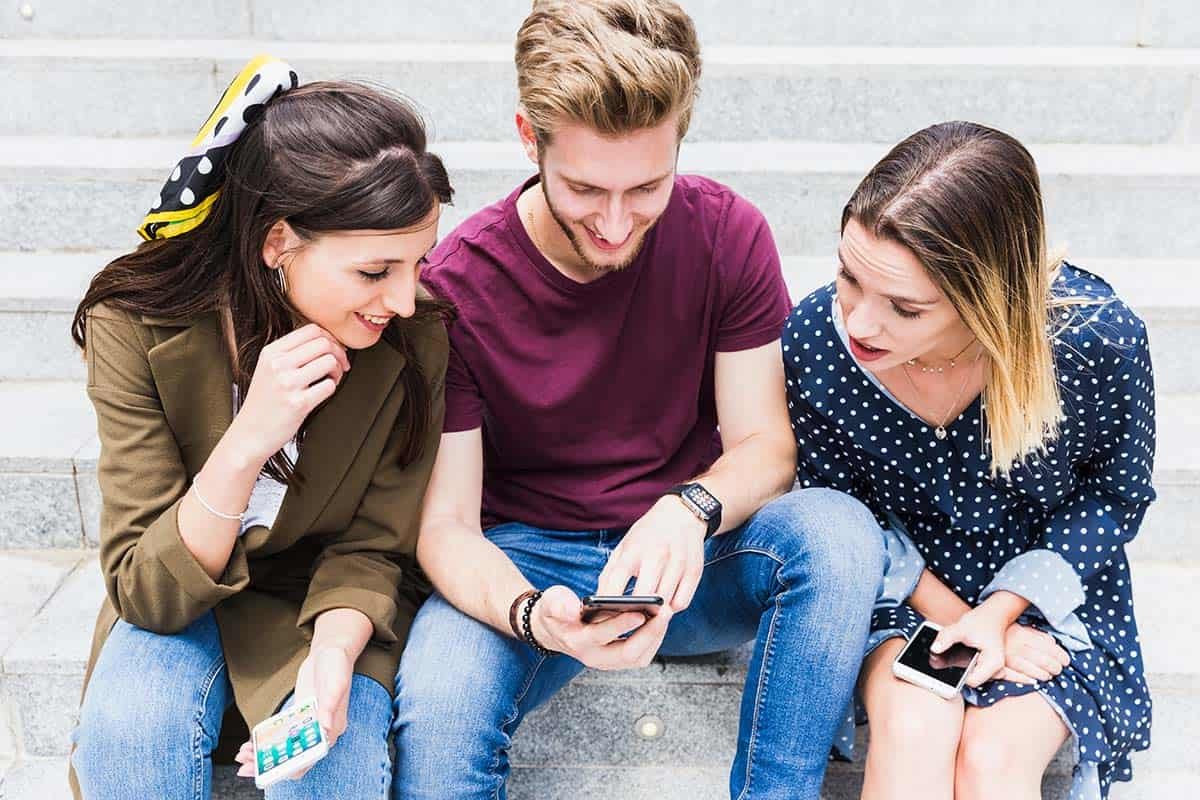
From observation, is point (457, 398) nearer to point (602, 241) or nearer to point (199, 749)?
point (602, 241)

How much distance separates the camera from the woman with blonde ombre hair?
150 centimetres

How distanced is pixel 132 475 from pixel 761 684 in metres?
0.89

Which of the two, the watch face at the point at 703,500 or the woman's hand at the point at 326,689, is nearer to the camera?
the woman's hand at the point at 326,689

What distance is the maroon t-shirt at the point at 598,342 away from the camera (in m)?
1.73

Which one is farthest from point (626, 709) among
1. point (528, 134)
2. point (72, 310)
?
point (72, 310)

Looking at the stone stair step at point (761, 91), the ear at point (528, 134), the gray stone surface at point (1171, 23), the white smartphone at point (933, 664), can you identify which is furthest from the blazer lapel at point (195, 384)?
the gray stone surface at point (1171, 23)

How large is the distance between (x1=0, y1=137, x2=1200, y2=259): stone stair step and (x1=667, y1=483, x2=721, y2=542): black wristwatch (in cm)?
112

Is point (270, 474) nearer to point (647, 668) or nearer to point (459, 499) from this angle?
point (459, 499)

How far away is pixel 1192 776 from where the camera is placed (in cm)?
196

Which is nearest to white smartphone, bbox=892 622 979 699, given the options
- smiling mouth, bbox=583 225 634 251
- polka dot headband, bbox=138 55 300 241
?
smiling mouth, bbox=583 225 634 251

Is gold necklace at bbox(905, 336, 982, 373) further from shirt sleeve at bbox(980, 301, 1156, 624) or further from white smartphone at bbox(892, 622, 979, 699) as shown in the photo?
white smartphone at bbox(892, 622, 979, 699)

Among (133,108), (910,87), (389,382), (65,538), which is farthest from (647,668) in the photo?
(133,108)

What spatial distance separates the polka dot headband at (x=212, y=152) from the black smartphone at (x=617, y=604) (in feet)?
2.34

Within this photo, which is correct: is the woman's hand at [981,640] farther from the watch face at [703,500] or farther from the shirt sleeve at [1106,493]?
the watch face at [703,500]
